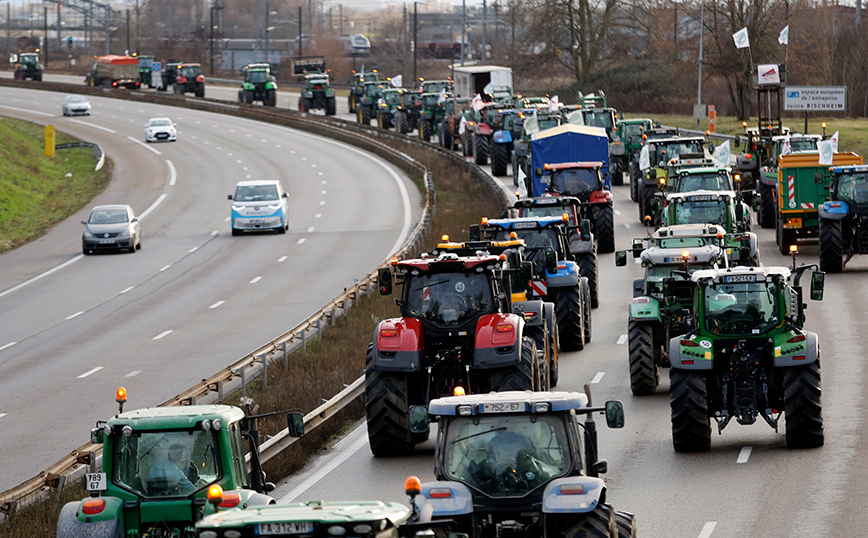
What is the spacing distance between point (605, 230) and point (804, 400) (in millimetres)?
18989

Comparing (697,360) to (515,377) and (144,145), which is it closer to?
(515,377)

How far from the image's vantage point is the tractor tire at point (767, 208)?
38.9 meters

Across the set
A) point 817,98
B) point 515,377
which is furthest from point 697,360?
point 817,98

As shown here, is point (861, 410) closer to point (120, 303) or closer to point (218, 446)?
point (218, 446)

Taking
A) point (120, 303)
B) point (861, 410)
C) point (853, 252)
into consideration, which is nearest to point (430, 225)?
point (120, 303)

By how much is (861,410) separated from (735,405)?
326 centimetres

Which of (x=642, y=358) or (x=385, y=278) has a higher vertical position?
(x=385, y=278)

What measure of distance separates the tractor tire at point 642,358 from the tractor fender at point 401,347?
4342mm

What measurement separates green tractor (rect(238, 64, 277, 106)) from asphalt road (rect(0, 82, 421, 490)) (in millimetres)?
17142

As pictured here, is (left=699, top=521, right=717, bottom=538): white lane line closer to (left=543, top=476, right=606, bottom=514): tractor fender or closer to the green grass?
(left=543, top=476, right=606, bottom=514): tractor fender

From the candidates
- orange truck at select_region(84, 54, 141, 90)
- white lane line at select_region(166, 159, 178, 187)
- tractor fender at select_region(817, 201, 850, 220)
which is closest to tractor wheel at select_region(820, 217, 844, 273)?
tractor fender at select_region(817, 201, 850, 220)

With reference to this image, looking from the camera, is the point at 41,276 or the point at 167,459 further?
the point at 41,276

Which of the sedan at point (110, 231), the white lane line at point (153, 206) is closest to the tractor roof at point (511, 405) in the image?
the sedan at point (110, 231)

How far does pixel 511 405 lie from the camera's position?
9.67 m
